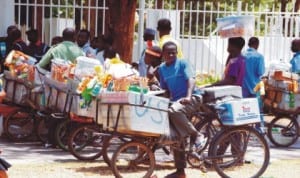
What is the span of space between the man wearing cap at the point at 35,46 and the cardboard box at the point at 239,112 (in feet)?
13.4

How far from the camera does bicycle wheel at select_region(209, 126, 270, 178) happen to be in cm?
838

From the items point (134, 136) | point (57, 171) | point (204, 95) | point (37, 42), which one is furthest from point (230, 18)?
point (37, 42)

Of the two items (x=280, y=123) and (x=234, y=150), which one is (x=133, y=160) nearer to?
(x=234, y=150)

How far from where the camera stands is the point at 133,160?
831 centimetres

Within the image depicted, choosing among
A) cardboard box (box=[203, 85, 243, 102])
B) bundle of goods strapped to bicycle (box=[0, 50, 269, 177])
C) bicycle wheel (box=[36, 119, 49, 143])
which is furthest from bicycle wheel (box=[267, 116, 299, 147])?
bicycle wheel (box=[36, 119, 49, 143])

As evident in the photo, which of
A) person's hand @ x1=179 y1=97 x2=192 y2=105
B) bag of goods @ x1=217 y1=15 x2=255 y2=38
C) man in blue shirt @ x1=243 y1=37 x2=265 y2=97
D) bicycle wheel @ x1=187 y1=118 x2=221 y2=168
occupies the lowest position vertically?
bicycle wheel @ x1=187 y1=118 x2=221 y2=168

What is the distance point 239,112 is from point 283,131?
3288mm

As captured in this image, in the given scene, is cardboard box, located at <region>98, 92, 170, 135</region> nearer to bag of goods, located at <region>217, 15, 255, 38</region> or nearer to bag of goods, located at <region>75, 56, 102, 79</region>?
bag of goods, located at <region>75, 56, 102, 79</region>

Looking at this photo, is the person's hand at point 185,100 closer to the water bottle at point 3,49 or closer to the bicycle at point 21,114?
the bicycle at point 21,114

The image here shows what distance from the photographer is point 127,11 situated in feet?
40.2

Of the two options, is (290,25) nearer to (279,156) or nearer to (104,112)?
(279,156)

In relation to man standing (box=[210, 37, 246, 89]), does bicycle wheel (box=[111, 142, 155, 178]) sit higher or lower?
lower

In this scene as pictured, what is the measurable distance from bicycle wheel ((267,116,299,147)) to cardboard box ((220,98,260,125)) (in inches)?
116

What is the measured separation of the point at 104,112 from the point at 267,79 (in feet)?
13.2
